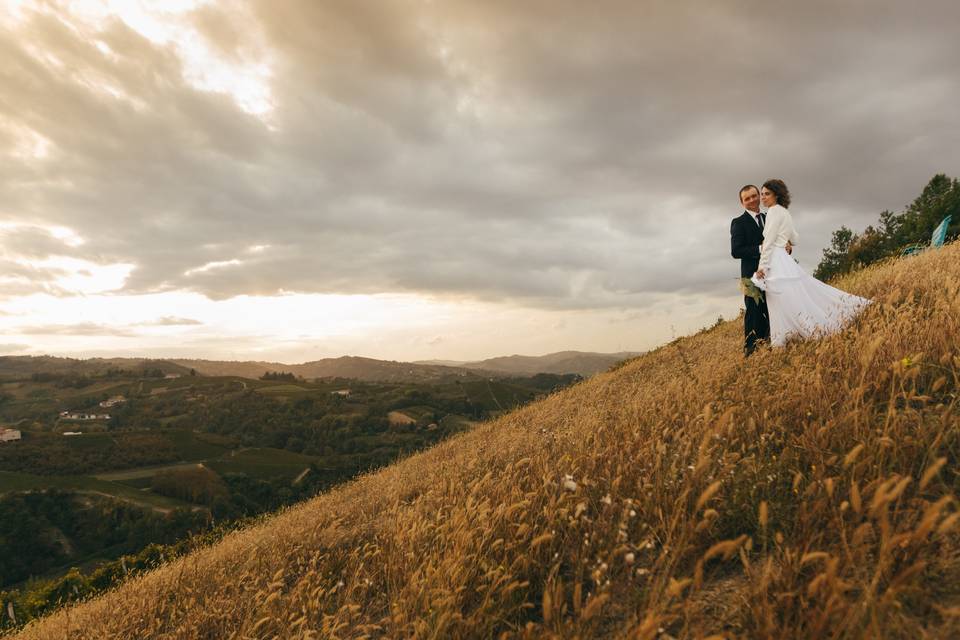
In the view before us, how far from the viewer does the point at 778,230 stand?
24.1ft

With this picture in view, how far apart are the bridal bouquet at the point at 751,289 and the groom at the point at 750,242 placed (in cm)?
45

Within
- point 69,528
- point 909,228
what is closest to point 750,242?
point 909,228

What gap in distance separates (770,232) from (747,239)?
28.9 inches

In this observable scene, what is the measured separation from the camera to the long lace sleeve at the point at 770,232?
734cm

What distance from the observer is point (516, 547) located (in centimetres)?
316

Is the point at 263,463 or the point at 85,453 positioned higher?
the point at 85,453

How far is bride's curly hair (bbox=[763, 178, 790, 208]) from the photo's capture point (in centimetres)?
749

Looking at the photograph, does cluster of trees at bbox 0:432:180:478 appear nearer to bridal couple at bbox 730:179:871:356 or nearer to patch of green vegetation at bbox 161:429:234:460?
patch of green vegetation at bbox 161:429:234:460

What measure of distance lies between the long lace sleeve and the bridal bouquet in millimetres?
294

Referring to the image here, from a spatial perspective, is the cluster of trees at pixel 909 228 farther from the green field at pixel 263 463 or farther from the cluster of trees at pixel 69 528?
the green field at pixel 263 463

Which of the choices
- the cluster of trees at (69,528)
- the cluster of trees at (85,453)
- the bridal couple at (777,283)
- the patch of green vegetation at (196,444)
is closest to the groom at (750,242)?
the bridal couple at (777,283)

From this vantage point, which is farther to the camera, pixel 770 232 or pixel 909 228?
pixel 909 228

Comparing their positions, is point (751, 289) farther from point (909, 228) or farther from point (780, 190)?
point (909, 228)

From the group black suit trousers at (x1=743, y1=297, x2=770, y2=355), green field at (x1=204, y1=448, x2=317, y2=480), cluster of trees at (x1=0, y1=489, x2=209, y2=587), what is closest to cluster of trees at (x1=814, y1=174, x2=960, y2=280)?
black suit trousers at (x1=743, y1=297, x2=770, y2=355)
